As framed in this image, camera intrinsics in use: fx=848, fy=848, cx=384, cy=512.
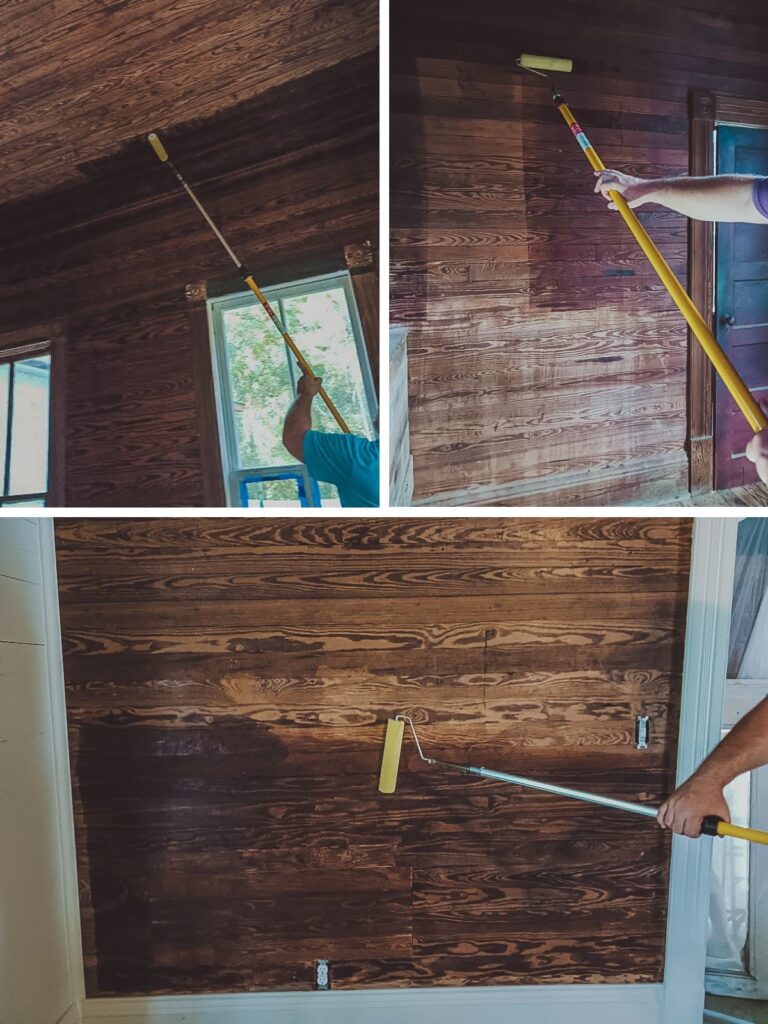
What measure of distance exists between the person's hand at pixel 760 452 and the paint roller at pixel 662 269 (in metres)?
0.02

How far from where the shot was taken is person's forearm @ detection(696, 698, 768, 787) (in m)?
1.74

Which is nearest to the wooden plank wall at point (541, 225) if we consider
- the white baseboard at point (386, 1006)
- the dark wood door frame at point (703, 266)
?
the dark wood door frame at point (703, 266)

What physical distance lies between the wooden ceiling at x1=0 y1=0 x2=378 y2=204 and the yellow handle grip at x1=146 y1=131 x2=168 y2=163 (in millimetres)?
25

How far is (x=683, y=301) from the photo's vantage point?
178cm

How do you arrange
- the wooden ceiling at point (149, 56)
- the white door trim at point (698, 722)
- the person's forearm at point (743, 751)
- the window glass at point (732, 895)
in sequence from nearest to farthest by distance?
1. the person's forearm at point (743, 751)
2. the wooden ceiling at point (149, 56)
3. the white door trim at point (698, 722)
4. the window glass at point (732, 895)

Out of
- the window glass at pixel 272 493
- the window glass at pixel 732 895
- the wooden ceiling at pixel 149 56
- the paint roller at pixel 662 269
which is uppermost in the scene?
the wooden ceiling at pixel 149 56

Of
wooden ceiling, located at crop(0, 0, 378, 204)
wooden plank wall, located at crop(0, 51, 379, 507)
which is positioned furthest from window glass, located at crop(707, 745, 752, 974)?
wooden ceiling, located at crop(0, 0, 378, 204)

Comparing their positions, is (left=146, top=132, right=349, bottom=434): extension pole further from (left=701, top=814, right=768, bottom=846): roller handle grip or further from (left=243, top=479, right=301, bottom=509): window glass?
(left=701, top=814, right=768, bottom=846): roller handle grip

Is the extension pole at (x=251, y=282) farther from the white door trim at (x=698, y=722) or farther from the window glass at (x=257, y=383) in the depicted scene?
the white door trim at (x=698, y=722)

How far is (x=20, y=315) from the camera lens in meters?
2.01

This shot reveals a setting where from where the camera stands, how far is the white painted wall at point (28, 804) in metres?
1.95

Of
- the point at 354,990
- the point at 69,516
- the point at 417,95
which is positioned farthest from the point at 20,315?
the point at 354,990

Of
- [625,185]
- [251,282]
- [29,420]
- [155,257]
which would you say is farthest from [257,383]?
[625,185]

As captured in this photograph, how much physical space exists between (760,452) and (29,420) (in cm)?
166
